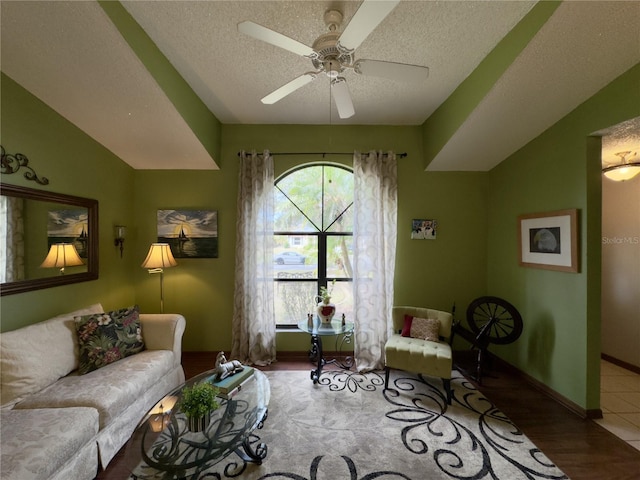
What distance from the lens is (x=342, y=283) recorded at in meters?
3.53

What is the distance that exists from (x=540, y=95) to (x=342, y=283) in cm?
271

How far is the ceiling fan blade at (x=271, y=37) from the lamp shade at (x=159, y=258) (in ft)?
8.16

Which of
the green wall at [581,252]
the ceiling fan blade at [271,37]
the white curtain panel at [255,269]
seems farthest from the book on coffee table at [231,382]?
the green wall at [581,252]

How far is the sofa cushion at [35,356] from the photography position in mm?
1784

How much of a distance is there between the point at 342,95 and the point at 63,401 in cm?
285

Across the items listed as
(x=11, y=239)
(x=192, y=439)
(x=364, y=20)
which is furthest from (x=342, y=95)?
(x=11, y=239)

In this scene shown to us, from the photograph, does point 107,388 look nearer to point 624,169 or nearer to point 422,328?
point 422,328

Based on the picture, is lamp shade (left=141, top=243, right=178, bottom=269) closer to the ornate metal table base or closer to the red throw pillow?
the ornate metal table base

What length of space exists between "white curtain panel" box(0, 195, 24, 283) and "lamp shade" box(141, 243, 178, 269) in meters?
0.97

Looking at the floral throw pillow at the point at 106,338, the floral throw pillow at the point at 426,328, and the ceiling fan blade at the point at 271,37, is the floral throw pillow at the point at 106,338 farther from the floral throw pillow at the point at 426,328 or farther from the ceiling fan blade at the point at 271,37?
the floral throw pillow at the point at 426,328

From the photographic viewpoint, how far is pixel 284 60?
2191 mm

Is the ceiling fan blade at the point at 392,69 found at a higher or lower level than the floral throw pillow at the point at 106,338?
higher

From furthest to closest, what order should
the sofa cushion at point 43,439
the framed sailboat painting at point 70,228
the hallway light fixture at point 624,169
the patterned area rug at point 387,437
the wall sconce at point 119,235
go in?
the wall sconce at point 119,235
the hallway light fixture at point 624,169
the framed sailboat painting at point 70,228
the patterned area rug at point 387,437
the sofa cushion at point 43,439

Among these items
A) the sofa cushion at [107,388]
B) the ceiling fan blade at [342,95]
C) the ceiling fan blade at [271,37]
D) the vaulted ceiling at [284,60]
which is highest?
the vaulted ceiling at [284,60]
